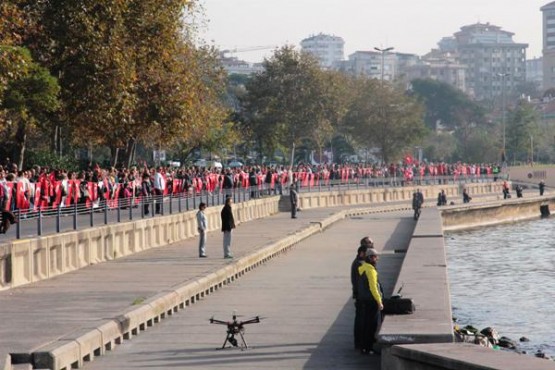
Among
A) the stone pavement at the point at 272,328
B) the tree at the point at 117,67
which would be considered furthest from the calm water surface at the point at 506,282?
the tree at the point at 117,67

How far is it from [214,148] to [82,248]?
175ft

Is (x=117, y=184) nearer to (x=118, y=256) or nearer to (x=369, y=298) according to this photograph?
(x=118, y=256)

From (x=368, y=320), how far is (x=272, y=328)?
142 inches

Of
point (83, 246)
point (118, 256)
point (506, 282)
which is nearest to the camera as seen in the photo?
point (83, 246)

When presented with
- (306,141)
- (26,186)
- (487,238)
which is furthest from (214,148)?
Result: (26,186)

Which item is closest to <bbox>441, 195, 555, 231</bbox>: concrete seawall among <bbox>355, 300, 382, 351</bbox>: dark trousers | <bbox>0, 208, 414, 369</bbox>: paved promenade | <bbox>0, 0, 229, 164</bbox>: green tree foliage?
<bbox>0, 0, 229, 164</bbox>: green tree foliage

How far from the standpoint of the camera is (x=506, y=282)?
50438 millimetres

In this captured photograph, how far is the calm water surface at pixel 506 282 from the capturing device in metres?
36.0

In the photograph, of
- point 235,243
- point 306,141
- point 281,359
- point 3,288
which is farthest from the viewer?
point 306,141

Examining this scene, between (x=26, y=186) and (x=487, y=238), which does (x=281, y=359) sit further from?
(x=487, y=238)

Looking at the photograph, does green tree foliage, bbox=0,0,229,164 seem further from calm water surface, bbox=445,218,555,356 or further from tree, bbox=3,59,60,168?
calm water surface, bbox=445,218,555,356

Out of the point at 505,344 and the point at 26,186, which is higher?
the point at 26,186

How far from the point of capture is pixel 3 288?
27.4 meters

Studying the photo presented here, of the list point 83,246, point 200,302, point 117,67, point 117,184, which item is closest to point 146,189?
point 117,184
